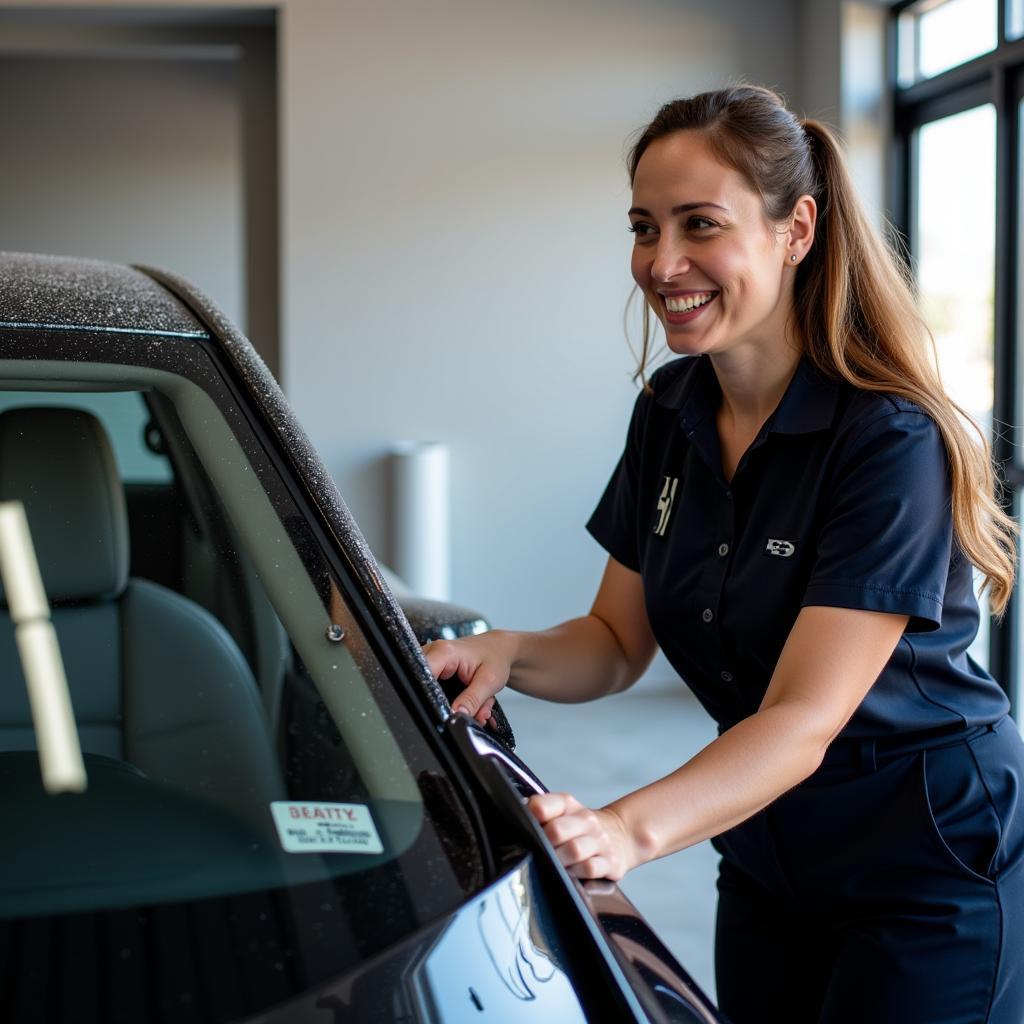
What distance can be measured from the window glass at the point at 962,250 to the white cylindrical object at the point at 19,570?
3756 mm

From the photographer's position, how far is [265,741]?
1.04 m

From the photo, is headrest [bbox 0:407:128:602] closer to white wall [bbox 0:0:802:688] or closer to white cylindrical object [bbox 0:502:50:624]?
white cylindrical object [bbox 0:502:50:624]

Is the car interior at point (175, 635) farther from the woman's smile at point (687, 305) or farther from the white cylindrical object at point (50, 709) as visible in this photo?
the woman's smile at point (687, 305)

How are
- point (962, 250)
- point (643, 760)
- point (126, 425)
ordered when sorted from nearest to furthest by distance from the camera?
point (126, 425) < point (643, 760) < point (962, 250)

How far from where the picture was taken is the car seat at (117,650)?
3.30 ft

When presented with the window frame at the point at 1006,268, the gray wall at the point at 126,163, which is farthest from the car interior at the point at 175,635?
the gray wall at the point at 126,163

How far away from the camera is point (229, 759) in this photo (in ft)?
3.34

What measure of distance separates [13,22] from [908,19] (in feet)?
12.3

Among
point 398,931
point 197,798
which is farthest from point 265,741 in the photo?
point 398,931

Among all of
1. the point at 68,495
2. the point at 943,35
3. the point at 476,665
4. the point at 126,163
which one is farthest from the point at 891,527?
the point at 126,163

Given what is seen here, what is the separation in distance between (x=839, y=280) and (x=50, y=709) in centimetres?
91

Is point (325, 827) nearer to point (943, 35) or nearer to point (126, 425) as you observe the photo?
point (126, 425)

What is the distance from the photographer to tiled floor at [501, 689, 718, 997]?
326 cm

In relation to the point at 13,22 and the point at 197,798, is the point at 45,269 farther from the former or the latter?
the point at 13,22
